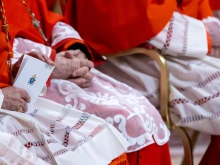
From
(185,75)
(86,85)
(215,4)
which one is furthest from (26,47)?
(215,4)

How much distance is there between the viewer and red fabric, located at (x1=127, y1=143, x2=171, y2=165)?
1.42 m

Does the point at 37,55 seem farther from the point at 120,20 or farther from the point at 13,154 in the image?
the point at 120,20

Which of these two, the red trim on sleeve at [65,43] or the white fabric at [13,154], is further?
the red trim on sleeve at [65,43]

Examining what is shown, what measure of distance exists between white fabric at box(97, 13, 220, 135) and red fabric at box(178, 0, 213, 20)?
0.08 meters

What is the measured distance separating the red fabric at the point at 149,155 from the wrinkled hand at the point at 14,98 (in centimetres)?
32

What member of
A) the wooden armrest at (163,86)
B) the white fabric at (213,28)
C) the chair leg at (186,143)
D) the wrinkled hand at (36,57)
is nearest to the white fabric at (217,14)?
the white fabric at (213,28)

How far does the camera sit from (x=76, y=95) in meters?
1.48

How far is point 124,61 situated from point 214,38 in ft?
1.13

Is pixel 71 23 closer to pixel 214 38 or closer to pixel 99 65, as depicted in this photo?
pixel 99 65

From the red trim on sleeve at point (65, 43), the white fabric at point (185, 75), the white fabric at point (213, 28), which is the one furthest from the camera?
the white fabric at point (213, 28)

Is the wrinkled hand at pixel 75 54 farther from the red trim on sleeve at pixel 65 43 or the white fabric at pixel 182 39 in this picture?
the white fabric at pixel 182 39

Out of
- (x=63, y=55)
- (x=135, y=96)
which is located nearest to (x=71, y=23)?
(x=63, y=55)

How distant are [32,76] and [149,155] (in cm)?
39

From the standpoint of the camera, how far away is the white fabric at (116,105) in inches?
55.1
